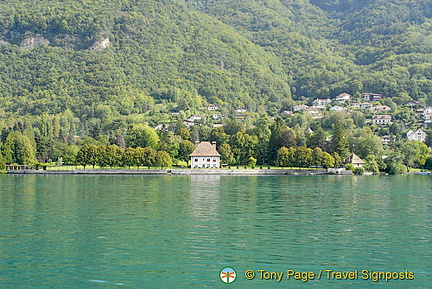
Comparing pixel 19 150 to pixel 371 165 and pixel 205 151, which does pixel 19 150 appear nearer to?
pixel 205 151

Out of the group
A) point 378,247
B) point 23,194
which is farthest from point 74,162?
point 378,247

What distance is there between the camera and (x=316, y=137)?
373ft

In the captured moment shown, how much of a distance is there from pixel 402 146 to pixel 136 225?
294 feet

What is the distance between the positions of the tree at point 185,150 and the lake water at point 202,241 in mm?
63579

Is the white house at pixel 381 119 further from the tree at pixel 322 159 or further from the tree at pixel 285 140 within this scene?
the tree at pixel 322 159

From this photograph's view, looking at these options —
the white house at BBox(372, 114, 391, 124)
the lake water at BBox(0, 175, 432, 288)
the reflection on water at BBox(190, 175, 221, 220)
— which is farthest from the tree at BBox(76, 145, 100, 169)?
the white house at BBox(372, 114, 391, 124)

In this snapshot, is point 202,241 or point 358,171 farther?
point 358,171

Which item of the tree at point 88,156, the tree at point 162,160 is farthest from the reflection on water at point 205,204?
the tree at point 88,156

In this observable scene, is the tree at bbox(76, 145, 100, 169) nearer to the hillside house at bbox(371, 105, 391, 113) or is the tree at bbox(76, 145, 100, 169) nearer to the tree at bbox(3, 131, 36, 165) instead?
the tree at bbox(3, 131, 36, 165)

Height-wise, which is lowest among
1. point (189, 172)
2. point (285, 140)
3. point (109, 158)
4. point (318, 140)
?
point (189, 172)

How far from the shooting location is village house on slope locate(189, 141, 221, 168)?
10750 cm

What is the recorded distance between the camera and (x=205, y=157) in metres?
108

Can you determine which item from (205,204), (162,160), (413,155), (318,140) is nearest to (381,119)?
(413,155)

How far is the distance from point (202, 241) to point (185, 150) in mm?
83468
